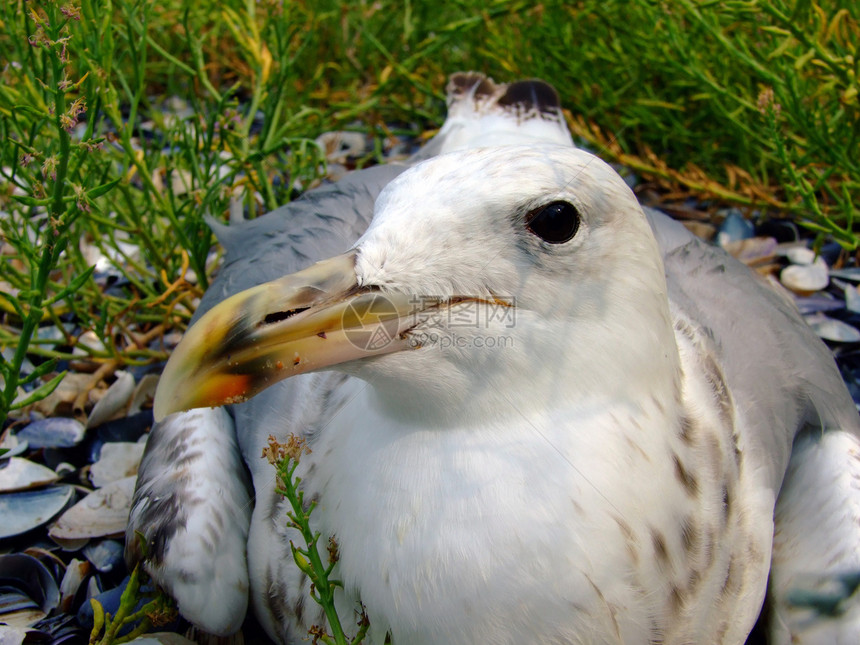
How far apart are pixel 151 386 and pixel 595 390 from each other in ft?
5.64

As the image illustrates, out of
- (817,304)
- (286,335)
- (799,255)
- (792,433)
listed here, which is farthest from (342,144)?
(286,335)

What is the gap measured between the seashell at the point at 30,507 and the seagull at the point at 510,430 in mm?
672

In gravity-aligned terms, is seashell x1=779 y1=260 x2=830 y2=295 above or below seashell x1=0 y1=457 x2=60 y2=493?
below

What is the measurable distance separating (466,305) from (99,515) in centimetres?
138

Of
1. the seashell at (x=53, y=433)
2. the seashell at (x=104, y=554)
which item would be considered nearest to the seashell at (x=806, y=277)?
the seashell at (x=104, y=554)

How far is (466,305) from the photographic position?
1.25 m

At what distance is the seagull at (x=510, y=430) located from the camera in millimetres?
1233

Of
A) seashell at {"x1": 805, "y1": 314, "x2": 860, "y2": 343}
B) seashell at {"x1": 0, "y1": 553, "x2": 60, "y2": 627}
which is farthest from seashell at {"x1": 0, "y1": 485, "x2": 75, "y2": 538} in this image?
seashell at {"x1": 805, "y1": 314, "x2": 860, "y2": 343}

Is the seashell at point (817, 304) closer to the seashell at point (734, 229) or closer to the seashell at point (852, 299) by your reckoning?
the seashell at point (852, 299)

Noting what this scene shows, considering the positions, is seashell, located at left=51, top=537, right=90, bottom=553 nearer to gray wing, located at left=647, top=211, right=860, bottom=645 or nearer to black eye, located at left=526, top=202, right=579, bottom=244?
black eye, located at left=526, top=202, right=579, bottom=244

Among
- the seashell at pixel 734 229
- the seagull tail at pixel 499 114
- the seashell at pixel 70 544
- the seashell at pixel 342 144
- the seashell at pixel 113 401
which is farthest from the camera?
the seashell at pixel 342 144

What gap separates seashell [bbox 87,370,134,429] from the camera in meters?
2.40

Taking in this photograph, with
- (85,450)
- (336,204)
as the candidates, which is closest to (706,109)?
(336,204)

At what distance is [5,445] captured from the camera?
89.3 inches
